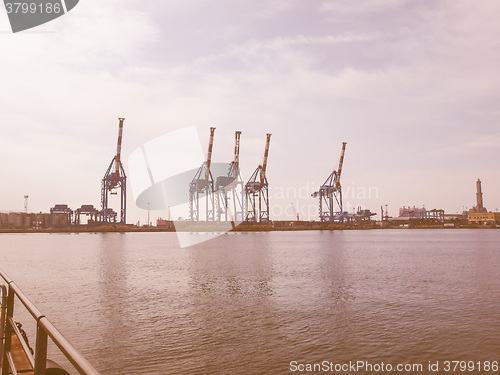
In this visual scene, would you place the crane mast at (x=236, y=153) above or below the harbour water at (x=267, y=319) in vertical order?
above

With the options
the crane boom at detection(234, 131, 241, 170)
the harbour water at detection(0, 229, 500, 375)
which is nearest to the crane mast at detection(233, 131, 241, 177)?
the crane boom at detection(234, 131, 241, 170)

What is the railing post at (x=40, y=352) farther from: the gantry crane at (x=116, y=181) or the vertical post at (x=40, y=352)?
the gantry crane at (x=116, y=181)

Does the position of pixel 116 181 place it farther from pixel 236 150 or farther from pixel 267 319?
pixel 267 319

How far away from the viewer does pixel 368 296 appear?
1833cm

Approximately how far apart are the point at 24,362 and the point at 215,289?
16.2 m

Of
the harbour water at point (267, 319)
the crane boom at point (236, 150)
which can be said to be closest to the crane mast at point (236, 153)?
the crane boom at point (236, 150)

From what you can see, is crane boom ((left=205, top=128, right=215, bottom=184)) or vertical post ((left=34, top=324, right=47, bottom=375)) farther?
crane boom ((left=205, top=128, right=215, bottom=184))

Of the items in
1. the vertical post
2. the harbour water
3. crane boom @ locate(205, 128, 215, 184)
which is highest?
crane boom @ locate(205, 128, 215, 184)

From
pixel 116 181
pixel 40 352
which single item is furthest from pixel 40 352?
pixel 116 181

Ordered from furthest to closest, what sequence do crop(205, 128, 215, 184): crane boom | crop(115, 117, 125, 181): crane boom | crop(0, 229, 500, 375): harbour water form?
crop(205, 128, 215, 184): crane boom
crop(115, 117, 125, 181): crane boom
crop(0, 229, 500, 375): harbour water

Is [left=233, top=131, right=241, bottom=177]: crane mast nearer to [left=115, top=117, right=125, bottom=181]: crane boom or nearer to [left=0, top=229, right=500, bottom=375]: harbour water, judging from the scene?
[left=115, top=117, right=125, bottom=181]: crane boom

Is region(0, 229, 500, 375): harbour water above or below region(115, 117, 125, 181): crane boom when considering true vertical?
below

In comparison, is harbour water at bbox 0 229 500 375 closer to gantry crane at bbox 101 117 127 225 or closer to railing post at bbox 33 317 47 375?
railing post at bbox 33 317 47 375

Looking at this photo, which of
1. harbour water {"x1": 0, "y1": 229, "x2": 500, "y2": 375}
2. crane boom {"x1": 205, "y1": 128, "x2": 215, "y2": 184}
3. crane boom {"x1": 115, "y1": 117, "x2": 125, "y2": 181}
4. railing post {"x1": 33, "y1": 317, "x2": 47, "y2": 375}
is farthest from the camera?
crane boom {"x1": 205, "y1": 128, "x2": 215, "y2": 184}
